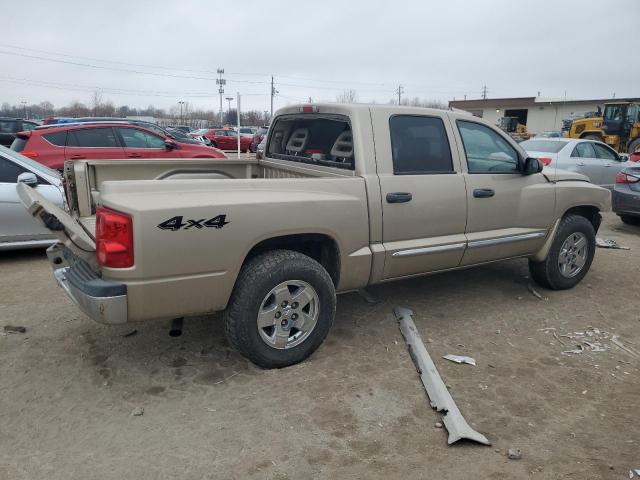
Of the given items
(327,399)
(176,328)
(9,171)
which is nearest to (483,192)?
(327,399)

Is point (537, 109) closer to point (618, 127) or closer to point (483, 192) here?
point (618, 127)

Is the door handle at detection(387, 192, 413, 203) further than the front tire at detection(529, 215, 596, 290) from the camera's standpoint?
No

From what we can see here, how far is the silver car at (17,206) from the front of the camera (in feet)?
19.3

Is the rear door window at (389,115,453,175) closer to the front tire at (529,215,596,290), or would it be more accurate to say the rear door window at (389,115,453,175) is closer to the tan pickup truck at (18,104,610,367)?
the tan pickup truck at (18,104,610,367)

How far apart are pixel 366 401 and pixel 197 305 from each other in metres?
1.26

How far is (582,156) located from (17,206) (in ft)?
34.8

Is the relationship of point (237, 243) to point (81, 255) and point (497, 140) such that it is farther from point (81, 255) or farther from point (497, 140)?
point (497, 140)

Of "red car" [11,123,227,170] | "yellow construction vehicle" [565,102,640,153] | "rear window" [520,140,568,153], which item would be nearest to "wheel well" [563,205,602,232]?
"rear window" [520,140,568,153]

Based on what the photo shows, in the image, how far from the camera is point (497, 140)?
473 cm

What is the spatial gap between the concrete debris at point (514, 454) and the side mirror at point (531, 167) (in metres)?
2.80

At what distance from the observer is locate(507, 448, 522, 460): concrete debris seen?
2.70 m

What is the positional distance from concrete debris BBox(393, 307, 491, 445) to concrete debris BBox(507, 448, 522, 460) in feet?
0.40

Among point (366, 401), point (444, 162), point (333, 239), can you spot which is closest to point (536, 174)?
point (444, 162)

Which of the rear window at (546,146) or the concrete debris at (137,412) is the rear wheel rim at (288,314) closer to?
the concrete debris at (137,412)
